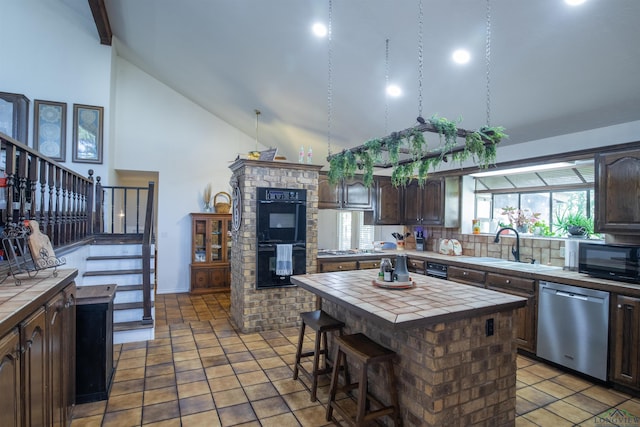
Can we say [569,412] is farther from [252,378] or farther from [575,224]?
[252,378]

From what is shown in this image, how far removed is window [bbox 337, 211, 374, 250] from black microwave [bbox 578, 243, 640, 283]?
3899 millimetres

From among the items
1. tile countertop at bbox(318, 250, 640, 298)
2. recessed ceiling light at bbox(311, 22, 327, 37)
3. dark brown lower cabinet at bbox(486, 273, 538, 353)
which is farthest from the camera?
dark brown lower cabinet at bbox(486, 273, 538, 353)

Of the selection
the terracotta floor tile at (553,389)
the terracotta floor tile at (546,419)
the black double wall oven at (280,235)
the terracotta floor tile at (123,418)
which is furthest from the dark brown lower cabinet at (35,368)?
the terracotta floor tile at (553,389)

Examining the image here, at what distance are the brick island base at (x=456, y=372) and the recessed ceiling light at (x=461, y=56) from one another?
217 cm

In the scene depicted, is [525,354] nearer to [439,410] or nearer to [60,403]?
[439,410]

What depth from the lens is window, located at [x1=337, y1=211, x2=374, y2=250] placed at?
703 centimetres

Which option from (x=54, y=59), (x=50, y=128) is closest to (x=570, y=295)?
(x=50, y=128)

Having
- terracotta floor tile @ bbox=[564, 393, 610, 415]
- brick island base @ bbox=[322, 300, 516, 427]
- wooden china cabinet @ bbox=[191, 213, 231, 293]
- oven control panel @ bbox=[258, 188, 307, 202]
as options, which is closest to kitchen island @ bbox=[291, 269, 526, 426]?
brick island base @ bbox=[322, 300, 516, 427]

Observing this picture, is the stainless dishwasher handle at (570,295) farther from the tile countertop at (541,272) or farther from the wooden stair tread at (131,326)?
the wooden stair tread at (131,326)

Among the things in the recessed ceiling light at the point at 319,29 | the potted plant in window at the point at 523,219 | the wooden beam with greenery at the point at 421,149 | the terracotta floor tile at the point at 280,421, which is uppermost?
the recessed ceiling light at the point at 319,29

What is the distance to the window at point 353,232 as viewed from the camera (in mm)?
7031

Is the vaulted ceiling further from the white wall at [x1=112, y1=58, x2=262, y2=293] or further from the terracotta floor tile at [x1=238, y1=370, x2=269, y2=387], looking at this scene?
the terracotta floor tile at [x1=238, y1=370, x2=269, y2=387]

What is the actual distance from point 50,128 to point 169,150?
1.82 m

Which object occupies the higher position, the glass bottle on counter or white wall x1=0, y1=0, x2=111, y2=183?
white wall x1=0, y1=0, x2=111, y2=183
